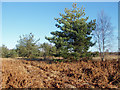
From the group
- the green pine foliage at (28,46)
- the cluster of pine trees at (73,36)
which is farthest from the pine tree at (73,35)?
the green pine foliage at (28,46)

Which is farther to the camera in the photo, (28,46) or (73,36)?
(28,46)

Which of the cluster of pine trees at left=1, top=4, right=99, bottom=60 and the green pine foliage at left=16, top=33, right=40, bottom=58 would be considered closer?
the cluster of pine trees at left=1, top=4, right=99, bottom=60

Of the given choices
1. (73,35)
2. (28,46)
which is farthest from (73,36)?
(28,46)

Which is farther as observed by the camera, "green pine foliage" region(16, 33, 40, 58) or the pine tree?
"green pine foliage" region(16, 33, 40, 58)

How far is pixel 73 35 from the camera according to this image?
12.4 m

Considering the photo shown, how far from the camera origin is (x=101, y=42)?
12.0m

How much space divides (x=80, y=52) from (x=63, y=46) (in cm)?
184

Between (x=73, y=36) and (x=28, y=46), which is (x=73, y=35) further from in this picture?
(x=28, y=46)

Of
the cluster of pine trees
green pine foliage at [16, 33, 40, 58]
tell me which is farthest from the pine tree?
green pine foliage at [16, 33, 40, 58]

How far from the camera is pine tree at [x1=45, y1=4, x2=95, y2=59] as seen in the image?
38.5ft

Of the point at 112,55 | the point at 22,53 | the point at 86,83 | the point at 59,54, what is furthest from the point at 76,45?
the point at 22,53

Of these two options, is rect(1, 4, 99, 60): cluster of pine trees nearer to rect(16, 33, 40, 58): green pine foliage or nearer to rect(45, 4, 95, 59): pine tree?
rect(45, 4, 95, 59): pine tree

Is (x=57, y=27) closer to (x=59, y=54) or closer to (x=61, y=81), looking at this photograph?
(x=59, y=54)

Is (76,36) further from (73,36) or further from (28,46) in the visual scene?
(28,46)
